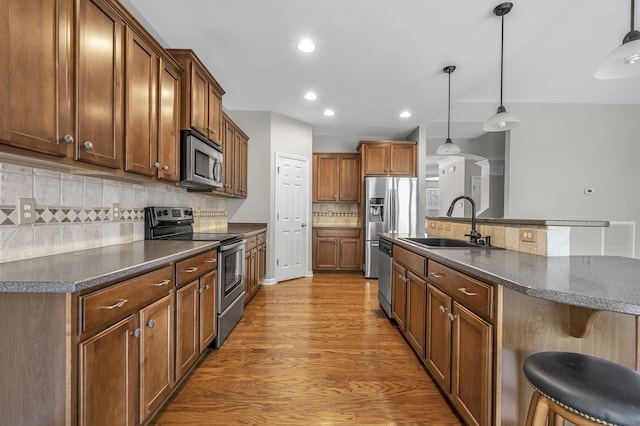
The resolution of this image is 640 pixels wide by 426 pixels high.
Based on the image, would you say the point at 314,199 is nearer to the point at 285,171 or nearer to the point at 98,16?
the point at 285,171

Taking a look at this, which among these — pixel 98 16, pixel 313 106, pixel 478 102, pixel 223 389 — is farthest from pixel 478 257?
pixel 478 102

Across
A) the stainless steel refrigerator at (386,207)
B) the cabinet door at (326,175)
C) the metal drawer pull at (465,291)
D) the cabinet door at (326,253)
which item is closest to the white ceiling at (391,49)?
the cabinet door at (326,175)

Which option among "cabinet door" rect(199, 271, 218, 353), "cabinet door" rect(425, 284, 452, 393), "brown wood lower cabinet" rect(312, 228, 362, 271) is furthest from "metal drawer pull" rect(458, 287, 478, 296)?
"brown wood lower cabinet" rect(312, 228, 362, 271)

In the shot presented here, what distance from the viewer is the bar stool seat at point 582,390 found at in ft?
→ 2.51

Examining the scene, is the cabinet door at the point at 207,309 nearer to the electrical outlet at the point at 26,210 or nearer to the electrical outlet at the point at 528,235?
the electrical outlet at the point at 26,210

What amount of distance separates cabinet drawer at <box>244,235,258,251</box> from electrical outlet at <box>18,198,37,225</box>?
73.6 inches

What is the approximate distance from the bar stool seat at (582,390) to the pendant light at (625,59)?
163cm

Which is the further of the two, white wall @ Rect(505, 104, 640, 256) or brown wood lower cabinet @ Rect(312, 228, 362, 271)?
brown wood lower cabinet @ Rect(312, 228, 362, 271)

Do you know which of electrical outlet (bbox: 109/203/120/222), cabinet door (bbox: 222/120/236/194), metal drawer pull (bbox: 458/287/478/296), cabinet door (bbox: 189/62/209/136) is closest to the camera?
metal drawer pull (bbox: 458/287/478/296)

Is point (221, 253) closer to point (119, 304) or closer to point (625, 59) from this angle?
point (119, 304)

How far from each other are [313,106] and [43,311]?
3.78m

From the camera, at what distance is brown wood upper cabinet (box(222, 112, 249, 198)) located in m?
3.30

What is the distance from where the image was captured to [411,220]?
4.82 metres

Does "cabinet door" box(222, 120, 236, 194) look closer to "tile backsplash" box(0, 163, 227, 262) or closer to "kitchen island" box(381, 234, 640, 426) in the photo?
"tile backsplash" box(0, 163, 227, 262)
